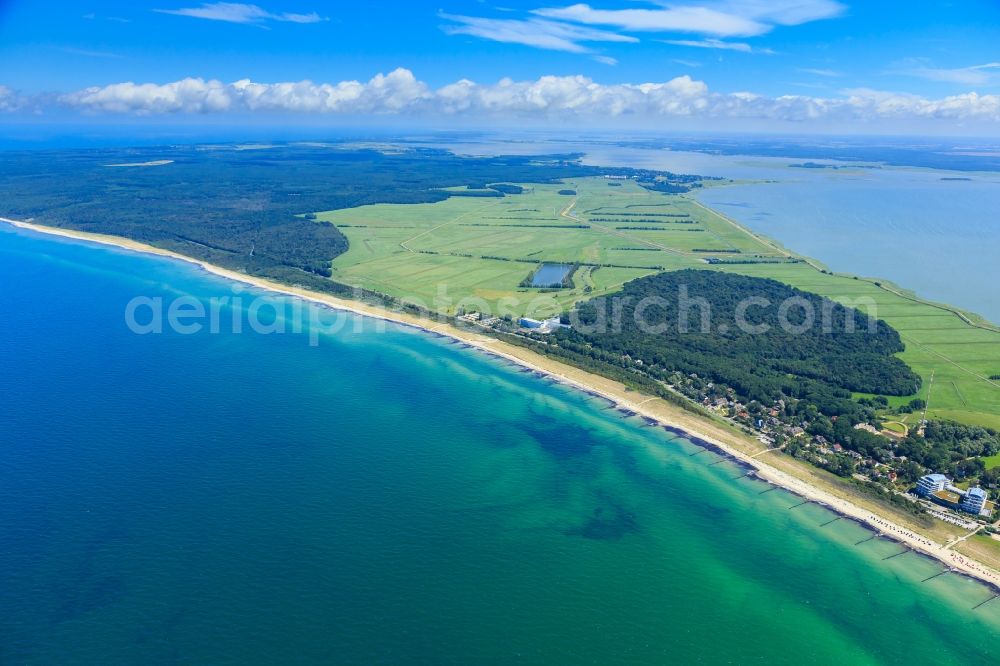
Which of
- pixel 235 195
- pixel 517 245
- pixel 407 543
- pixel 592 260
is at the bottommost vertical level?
pixel 407 543

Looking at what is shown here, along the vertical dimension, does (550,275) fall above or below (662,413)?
above

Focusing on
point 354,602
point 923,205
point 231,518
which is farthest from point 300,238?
point 923,205

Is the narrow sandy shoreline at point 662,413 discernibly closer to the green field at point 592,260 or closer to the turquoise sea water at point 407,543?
the turquoise sea water at point 407,543

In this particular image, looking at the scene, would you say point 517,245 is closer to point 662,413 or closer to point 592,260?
point 592,260

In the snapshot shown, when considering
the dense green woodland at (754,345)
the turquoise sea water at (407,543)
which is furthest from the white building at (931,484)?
the dense green woodland at (754,345)

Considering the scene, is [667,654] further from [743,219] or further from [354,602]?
[743,219]

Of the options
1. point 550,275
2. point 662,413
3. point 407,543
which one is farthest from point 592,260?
point 407,543

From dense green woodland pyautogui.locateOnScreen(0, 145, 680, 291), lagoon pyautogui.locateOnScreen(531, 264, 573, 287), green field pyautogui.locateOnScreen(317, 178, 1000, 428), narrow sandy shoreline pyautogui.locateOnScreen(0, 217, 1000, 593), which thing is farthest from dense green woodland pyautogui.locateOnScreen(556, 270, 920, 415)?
dense green woodland pyautogui.locateOnScreen(0, 145, 680, 291)
